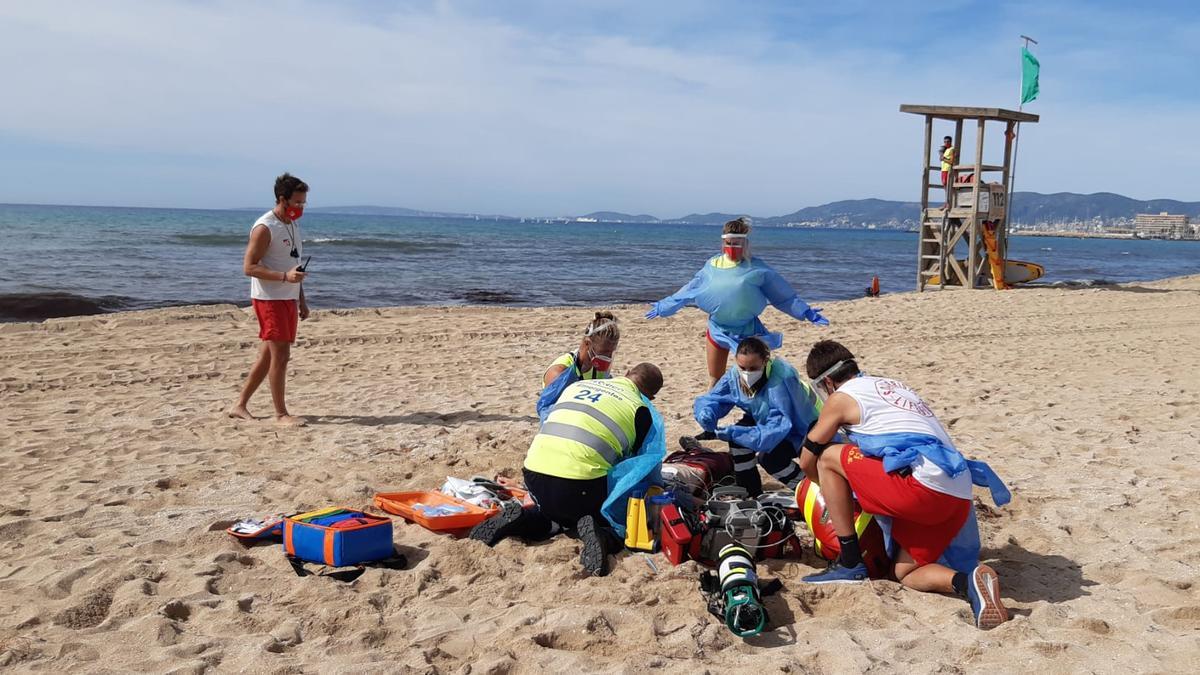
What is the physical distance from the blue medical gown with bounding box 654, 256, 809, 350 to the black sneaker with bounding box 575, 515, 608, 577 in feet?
7.11

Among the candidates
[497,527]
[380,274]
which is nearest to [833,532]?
[497,527]

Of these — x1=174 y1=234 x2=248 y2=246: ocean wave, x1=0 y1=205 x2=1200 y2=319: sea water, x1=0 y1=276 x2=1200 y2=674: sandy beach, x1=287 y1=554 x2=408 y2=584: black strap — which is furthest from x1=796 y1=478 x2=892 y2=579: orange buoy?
x1=174 y1=234 x2=248 y2=246: ocean wave

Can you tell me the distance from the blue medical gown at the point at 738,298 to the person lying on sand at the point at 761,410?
32.5 inches

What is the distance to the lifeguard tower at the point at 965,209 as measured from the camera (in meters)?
18.4

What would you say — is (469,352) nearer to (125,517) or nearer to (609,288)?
(125,517)

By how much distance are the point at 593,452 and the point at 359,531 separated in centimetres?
112

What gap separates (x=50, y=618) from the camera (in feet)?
11.0

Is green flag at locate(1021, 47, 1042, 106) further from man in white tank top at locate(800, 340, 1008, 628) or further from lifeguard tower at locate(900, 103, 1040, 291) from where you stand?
man in white tank top at locate(800, 340, 1008, 628)

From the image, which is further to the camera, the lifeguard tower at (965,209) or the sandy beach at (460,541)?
the lifeguard tower at (965,209)

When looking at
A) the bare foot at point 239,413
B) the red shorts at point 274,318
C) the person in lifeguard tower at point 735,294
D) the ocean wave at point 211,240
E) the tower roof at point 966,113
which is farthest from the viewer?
Result: the ocean wave at point 211,240

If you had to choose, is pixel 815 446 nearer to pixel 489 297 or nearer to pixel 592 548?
pixel 592 548

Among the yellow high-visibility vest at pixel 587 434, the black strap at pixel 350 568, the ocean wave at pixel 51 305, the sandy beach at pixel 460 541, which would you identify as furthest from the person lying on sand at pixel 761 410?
the ocean wave at pixel 51 305

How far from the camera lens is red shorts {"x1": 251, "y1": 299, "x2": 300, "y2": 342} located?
252 inches

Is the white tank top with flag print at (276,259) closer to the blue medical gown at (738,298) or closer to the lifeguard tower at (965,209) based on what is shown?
the blue medical gown at (738,298)
